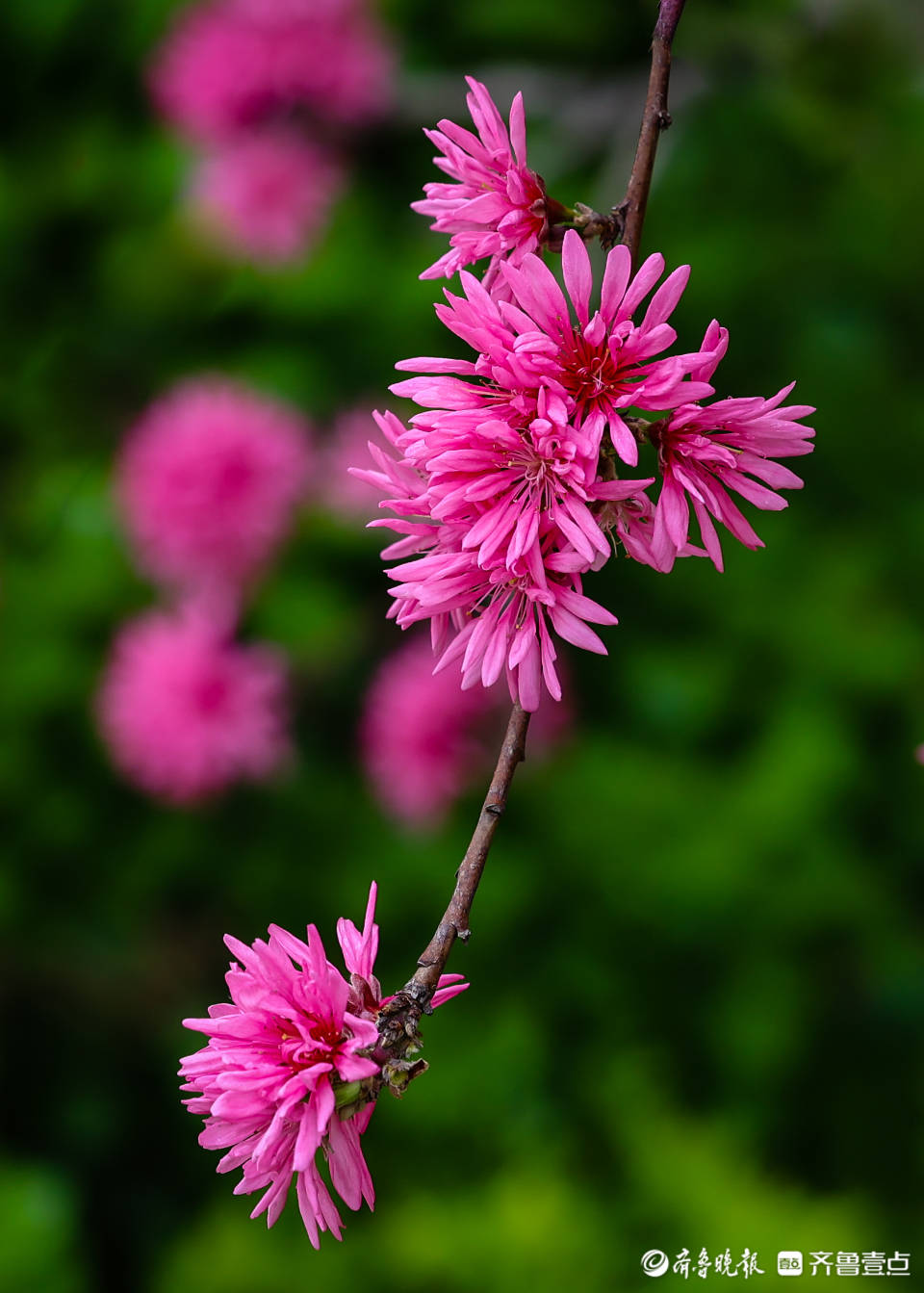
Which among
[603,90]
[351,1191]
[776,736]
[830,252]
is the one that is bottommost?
[351,1191]

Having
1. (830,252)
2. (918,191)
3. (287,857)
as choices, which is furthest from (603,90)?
(287,857)

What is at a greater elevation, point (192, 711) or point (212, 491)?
point (212, 491)

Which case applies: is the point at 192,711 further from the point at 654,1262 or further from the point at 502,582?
the point at 502,582

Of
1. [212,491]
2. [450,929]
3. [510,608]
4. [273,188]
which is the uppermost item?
[273,188]

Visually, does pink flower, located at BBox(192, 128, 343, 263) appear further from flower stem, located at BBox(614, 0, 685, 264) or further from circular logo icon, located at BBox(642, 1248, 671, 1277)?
circular logo icon, located at BBox(642, 1248, 671, 1277)

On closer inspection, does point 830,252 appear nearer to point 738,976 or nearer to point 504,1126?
point 738,976

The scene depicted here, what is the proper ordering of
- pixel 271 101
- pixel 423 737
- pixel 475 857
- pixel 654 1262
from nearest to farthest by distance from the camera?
1. pixel 475 857
2. pixel 654 1262
3. pixel 423 737
4. pixel 271 101

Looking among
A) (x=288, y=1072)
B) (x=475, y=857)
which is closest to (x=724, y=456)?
(x=475, y=857)
